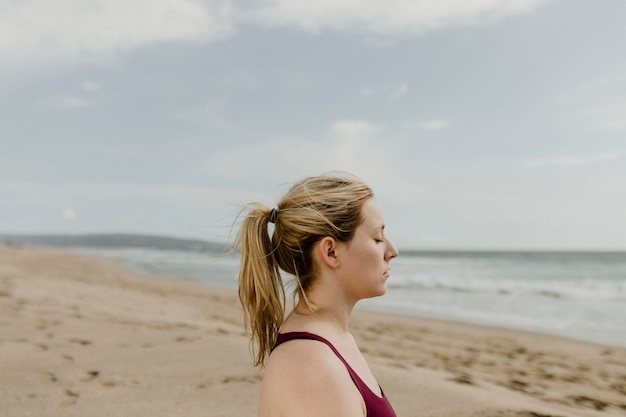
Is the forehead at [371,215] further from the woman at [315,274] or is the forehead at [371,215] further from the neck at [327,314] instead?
the neck at [327,314]

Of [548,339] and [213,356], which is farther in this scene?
[548,339]

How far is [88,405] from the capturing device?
3.17m

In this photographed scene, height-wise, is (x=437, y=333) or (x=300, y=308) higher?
(x=300, y=308)

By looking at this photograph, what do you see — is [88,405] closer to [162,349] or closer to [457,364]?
[162,349]

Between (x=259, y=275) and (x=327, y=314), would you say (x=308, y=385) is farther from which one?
(x=259, y=275)

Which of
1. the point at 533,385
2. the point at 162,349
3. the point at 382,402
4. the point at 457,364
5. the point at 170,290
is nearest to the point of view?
the point at 382,402

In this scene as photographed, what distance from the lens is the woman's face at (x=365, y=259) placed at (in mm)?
1575

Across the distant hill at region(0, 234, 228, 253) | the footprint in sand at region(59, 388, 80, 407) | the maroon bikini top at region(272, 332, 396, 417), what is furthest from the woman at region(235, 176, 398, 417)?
the distant hill at region(0, 234, 228, 253)

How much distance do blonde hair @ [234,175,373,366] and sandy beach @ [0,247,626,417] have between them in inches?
69.6

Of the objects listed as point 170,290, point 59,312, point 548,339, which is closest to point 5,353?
point 59,312

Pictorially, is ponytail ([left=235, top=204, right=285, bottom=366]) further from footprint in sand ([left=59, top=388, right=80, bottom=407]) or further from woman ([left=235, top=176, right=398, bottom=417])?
footprint in sand ([left=59, top=388, right=80, bottom=407])

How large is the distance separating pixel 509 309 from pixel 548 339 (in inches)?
159

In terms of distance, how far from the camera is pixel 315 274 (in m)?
1.62

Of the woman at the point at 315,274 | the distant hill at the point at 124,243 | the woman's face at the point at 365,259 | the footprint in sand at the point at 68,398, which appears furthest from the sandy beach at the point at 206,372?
the distant hill at the point at 124,243
